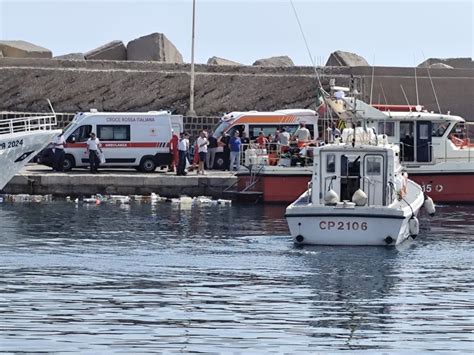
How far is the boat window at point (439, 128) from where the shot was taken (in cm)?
3906

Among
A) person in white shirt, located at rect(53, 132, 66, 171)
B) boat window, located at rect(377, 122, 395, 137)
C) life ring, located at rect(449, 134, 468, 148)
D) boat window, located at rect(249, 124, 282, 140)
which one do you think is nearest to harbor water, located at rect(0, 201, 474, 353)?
boat window, located at rect(377, 122, 395, 137)

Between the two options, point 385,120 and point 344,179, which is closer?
point 344,179

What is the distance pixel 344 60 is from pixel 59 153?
16032 millimetres

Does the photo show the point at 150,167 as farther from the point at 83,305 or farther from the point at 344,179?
the point at 83,305

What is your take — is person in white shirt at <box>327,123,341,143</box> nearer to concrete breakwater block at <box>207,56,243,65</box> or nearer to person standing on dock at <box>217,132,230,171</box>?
person standing on dock at <box>217,132,230,171</box>

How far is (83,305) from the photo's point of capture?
2211 cm

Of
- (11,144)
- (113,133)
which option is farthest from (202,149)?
(11,144)

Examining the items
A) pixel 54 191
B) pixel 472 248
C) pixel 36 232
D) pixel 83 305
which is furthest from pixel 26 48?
pixel 83 305

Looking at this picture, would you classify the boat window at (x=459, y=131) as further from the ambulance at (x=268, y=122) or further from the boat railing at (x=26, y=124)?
the boat railing at (x=26, y=124)

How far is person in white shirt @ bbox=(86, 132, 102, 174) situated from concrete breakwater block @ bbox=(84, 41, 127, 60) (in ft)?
56.4

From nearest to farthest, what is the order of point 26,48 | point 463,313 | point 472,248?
point 463,313 < point 472,248 < point 26,48

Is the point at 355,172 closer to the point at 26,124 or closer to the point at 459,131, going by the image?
the point at 459,131

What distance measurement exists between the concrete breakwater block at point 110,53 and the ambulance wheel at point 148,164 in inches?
647

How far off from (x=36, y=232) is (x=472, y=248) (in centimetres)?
860
